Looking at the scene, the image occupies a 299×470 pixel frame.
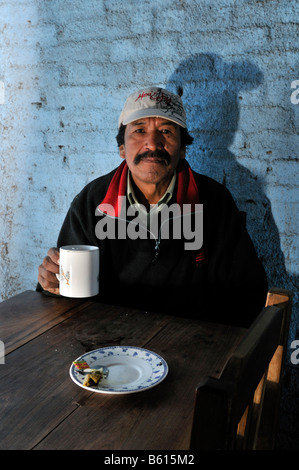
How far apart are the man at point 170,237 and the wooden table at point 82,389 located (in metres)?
0.36

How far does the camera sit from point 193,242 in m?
1.43

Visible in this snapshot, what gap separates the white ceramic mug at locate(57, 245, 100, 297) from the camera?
3.23ft

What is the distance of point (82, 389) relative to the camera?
69cm

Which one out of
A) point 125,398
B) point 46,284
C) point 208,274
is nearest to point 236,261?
point 208,274

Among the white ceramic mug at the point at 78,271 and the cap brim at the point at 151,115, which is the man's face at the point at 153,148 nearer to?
the cap brim at the point at 151,115

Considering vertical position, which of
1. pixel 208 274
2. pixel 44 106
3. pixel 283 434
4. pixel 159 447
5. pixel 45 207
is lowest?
pixel 283 434

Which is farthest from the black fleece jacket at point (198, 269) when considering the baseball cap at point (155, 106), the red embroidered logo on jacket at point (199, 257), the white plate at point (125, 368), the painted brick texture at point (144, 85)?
the white plate at point (125, 368)

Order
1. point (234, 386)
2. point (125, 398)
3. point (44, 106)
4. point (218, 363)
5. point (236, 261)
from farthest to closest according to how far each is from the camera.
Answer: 1. point (44, 106)
2. point (236, 261)
3. point (218, 363)
4. point (125, 398)
5. point (234, 386)

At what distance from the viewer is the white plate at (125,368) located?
0.69 meters

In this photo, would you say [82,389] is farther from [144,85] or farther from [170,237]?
[144,85]

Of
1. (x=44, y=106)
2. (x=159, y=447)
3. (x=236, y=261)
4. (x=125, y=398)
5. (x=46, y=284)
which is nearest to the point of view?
(x=159, y=447)

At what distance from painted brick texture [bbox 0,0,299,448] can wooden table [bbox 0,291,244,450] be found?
26.4 inches

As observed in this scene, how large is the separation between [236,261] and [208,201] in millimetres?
242

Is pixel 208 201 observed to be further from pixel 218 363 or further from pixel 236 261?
pixel 218 363
